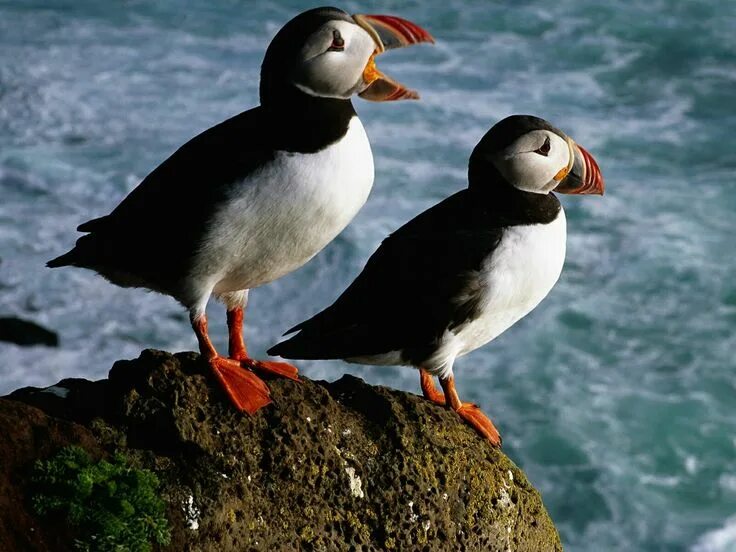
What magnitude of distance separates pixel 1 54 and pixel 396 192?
698 cm

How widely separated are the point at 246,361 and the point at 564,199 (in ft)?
32.0

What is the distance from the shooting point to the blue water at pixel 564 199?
1095cm

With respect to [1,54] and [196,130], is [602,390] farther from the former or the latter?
[1,54]

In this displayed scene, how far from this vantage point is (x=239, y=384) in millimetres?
4891

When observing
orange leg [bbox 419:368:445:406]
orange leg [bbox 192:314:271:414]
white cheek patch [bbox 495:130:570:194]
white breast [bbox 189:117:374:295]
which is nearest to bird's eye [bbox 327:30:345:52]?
white breast [bbox 189:117:374:295]

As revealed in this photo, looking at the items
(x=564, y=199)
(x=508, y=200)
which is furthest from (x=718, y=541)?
(x=508, y=200)

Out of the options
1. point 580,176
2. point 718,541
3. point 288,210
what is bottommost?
point 718,541

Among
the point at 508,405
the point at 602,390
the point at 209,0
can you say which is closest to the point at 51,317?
the point at 508,405

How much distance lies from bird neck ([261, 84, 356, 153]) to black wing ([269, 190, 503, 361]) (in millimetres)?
712

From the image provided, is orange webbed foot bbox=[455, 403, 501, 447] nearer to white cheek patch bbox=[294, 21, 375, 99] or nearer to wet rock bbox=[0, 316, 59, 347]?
white cheek patch bbox=[294, 21, 375, 99]

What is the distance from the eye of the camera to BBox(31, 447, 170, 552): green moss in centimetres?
437

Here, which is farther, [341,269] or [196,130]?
[196,130]

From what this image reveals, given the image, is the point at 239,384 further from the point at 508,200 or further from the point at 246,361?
the point at 508,200

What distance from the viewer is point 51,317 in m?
11.7
